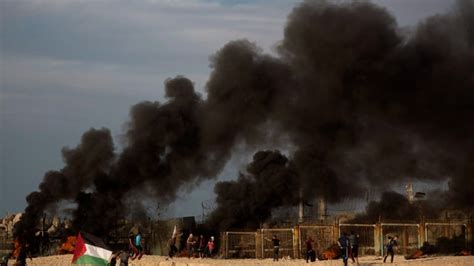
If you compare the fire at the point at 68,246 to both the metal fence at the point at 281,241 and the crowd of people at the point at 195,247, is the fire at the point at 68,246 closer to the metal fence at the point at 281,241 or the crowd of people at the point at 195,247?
the crowd of people at the point at 195,247

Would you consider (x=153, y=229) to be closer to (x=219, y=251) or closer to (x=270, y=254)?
(x=219, y=251)

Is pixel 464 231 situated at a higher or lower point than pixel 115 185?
lower

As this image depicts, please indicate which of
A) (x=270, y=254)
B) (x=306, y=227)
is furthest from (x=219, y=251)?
(x=306, y=227)

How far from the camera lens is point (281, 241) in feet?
144

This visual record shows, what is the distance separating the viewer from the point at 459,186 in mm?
51688

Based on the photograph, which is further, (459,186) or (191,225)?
(191,225)

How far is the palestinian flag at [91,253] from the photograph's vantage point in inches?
1131

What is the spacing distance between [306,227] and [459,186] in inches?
550

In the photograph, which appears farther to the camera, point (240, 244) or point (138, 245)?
point (240, 244)

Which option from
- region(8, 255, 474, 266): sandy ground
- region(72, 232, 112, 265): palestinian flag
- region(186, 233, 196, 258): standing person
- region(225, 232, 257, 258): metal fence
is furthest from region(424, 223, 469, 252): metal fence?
region(72, 232, 112, 265): palestinian flag

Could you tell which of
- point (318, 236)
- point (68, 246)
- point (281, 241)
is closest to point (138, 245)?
point (281, 241)

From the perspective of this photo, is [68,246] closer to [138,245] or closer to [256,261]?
[138,245]

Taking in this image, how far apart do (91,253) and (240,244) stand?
1810 cm

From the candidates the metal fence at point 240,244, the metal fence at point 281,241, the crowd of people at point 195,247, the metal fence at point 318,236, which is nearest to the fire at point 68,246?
the crowd of people at point 195,247
